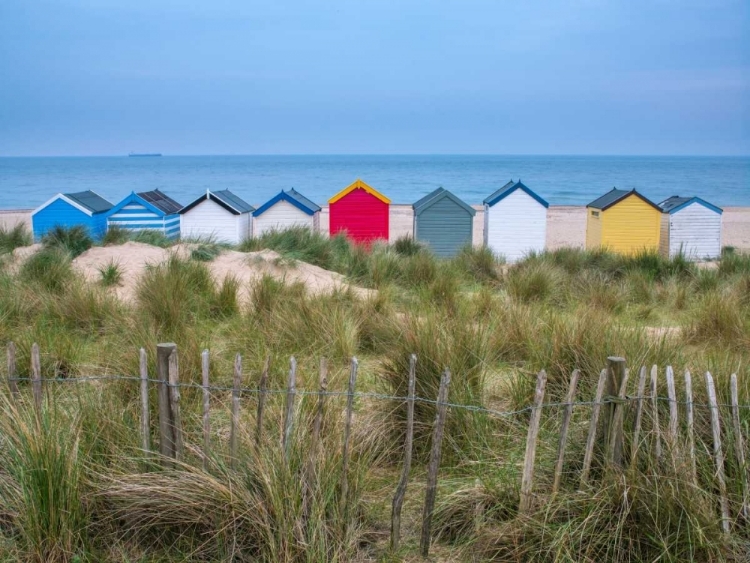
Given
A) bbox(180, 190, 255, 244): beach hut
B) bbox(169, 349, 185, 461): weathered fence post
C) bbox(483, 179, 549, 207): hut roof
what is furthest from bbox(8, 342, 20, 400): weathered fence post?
bbox(483, 179, 549, 207): hut roof

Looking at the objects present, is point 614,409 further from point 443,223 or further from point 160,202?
point 160,202

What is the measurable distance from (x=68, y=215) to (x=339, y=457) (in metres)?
11.4

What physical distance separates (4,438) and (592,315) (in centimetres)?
442

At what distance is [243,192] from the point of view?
58.0 meters

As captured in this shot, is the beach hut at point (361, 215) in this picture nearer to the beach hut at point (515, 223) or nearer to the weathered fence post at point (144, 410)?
the beach hut at point (515, 223)

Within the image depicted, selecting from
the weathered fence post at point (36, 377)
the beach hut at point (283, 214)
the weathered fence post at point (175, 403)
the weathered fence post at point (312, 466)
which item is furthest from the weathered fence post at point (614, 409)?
the beach hut at point (283, 214)

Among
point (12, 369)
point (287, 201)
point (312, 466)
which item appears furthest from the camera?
point (287, 201)

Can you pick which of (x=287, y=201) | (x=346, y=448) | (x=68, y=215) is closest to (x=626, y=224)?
(x=287, y=201)

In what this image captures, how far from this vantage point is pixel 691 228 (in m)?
15.2

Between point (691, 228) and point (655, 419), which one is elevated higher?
point (691, 228)

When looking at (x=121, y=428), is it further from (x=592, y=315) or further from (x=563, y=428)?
(x=592, y=315)

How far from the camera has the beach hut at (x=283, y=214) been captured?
572 inches

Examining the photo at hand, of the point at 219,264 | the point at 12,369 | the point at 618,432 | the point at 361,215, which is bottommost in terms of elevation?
the point at 618,432

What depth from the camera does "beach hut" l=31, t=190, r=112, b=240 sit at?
1387cm
